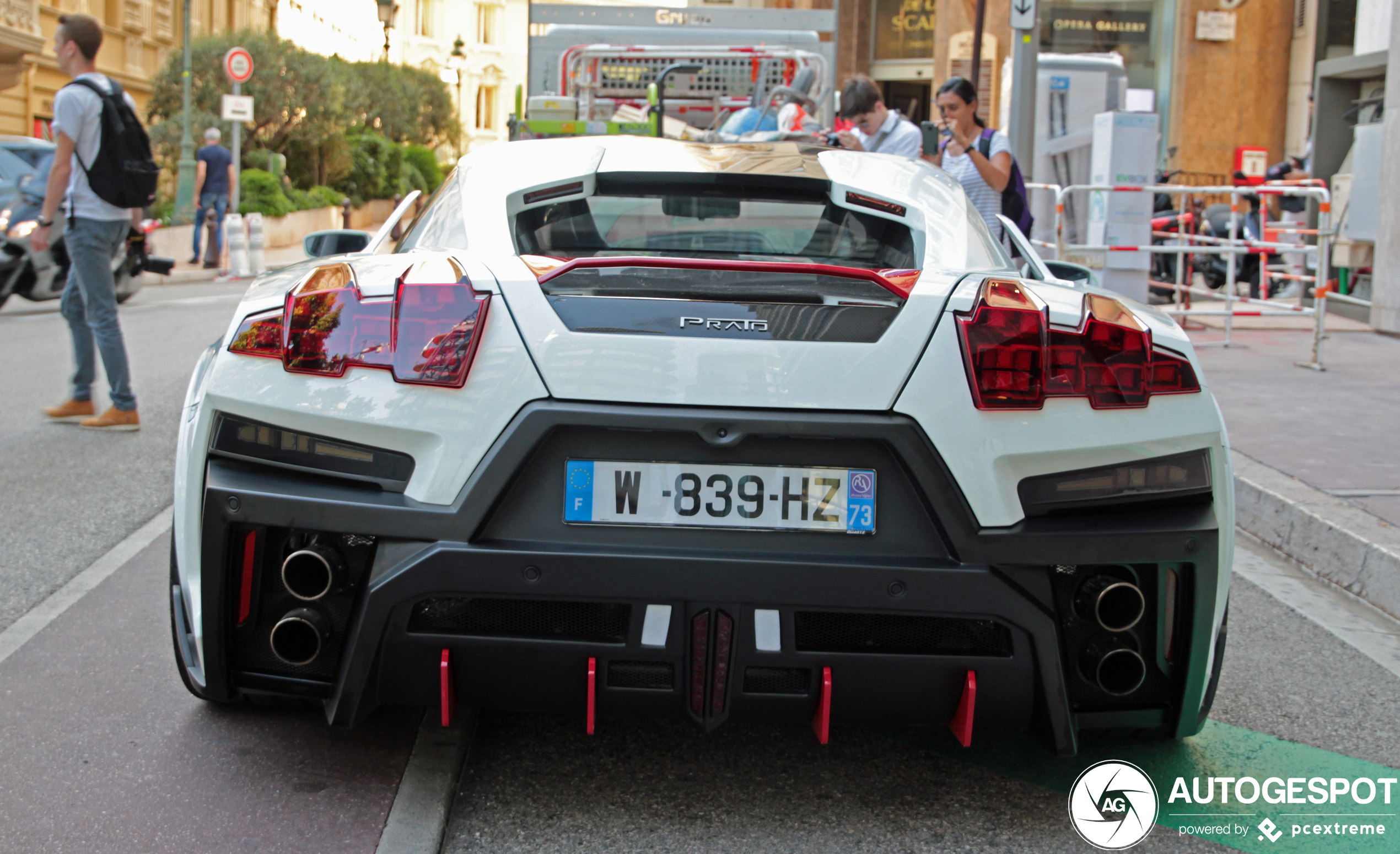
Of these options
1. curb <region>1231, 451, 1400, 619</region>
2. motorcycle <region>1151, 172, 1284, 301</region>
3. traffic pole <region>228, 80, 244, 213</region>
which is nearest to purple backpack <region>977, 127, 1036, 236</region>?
curb <region>1231, 451, 1400, 619</region>

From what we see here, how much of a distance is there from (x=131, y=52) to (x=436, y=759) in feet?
127

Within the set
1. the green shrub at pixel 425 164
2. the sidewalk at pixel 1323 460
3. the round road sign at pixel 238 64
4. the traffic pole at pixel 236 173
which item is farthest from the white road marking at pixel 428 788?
the green shrub at pixel 425 164

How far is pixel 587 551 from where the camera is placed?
2.41 m

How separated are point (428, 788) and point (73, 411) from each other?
18.1ft

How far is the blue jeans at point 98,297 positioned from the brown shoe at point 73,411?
0.29 m

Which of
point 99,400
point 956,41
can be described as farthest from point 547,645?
point 956,41

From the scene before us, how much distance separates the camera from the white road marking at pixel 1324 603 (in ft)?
13.5

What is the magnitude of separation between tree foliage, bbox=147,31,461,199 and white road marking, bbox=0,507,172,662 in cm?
2412

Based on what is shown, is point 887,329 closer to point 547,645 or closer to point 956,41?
point 547,645

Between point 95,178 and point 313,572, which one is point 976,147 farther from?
point 313,572

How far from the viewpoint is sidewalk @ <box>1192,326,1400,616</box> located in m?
4.80

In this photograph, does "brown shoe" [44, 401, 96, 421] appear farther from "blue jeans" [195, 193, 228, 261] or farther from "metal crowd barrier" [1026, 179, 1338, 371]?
"blue jeans" [195, 193, 228, 261]

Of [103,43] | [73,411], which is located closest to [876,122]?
[73,411]

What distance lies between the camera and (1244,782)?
2.99 meters
